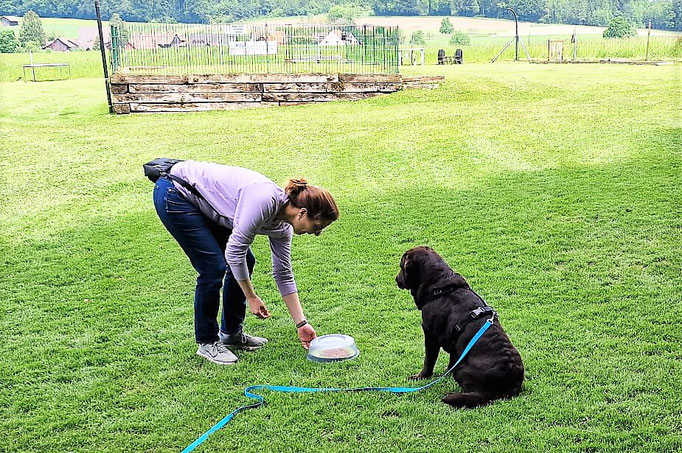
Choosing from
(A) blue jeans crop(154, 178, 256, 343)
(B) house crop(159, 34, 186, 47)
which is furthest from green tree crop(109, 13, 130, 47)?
(A) blue jeans crop(154, 178, 256, 343)

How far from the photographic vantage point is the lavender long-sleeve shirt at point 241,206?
13.3 ft

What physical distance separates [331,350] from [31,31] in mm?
53101

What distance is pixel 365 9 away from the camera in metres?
64.0

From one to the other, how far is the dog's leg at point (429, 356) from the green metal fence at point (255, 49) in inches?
576

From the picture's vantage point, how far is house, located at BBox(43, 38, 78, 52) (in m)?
46.2

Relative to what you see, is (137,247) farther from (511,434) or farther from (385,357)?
(511,434)

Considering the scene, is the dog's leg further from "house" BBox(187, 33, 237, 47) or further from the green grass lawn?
"house" BBox(187, 33, 237, 47)

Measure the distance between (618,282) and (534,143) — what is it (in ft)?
18.9

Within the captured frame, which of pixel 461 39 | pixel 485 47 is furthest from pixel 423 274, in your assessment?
pixel 461 39

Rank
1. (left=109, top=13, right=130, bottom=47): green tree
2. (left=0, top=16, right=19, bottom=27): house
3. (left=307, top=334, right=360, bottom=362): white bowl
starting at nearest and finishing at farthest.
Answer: (left=307, top=334, right=360, bottom=362): white bowl, (left=109, top=13, right=130, bottom=47): green tree, (left=0, top=16, right=19, bottom=27): house

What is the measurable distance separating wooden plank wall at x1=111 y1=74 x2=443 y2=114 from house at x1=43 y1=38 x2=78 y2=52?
32388 millimetres

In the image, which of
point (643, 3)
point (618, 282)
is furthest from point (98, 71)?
point (643, 3)

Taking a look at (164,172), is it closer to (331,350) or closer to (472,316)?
(331,350)

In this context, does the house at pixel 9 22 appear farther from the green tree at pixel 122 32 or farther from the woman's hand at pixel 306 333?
the woman's hand at pixel 306 333
